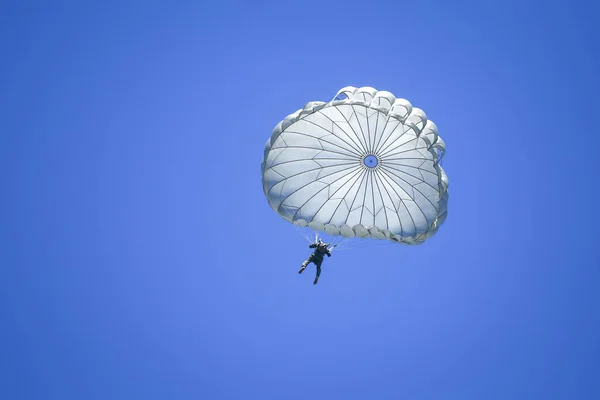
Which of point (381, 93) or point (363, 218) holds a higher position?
point (381, 93)

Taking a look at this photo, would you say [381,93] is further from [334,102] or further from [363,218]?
[363,218]

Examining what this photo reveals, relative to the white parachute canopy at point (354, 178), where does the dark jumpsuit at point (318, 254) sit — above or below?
below

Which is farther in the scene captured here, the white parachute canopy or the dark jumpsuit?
the dark jumpsuit

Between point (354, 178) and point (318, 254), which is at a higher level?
point (354, 178)

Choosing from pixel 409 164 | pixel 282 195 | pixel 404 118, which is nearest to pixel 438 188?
pixel 409 164

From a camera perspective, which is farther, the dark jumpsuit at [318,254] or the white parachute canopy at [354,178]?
the dark jumpsuit at [318,254]

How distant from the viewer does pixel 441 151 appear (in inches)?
1309

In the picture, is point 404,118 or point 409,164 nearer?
point 404,118

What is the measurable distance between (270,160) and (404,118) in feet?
19.4

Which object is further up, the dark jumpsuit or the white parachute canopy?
the white parachute canopy

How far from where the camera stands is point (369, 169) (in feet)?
115

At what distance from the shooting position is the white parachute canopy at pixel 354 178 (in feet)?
112

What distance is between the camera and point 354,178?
35.3 meters

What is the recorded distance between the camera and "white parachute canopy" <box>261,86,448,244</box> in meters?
34.2
